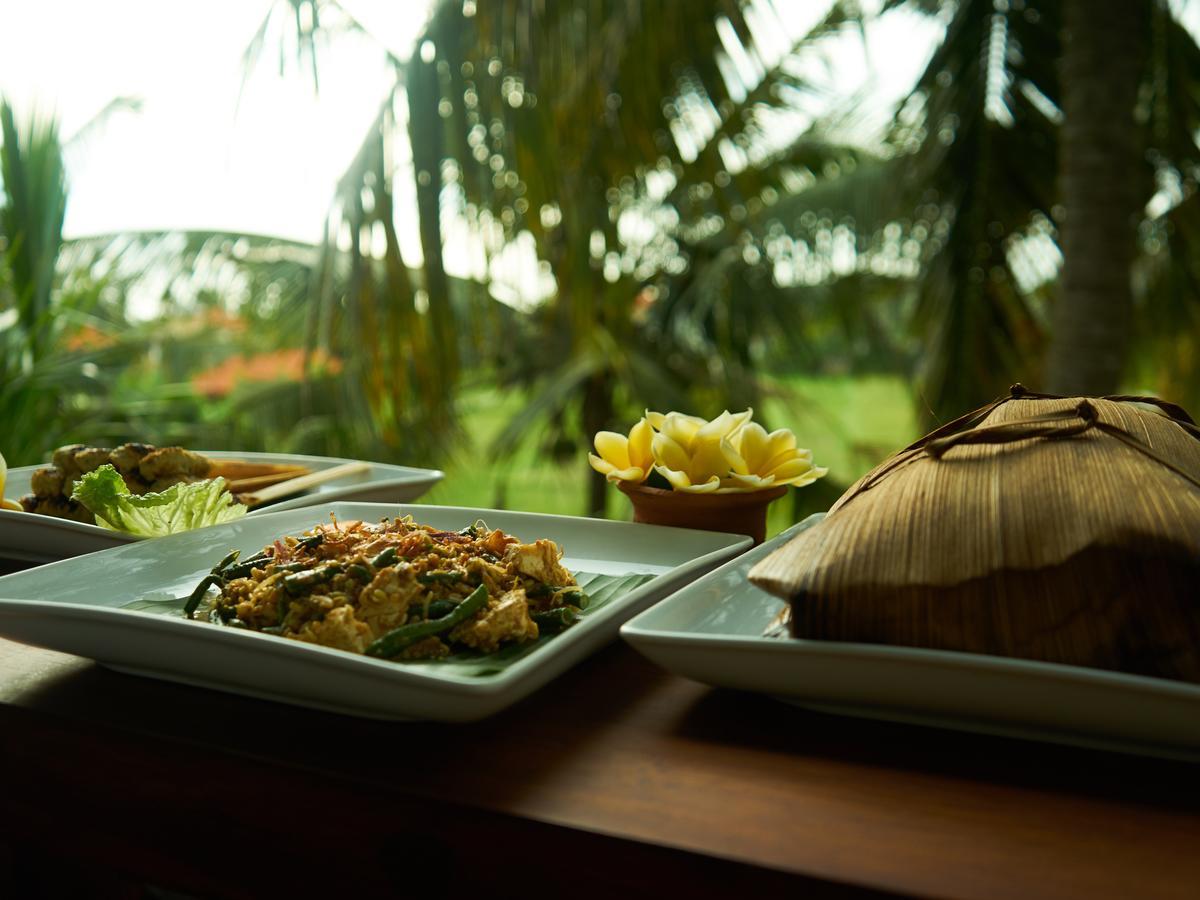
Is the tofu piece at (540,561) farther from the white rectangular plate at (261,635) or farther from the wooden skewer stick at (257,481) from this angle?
the wooden skewer stick at (257,481)

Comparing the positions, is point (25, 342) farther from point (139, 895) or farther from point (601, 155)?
point (601, 155)

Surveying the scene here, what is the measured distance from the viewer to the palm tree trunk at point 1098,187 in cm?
256

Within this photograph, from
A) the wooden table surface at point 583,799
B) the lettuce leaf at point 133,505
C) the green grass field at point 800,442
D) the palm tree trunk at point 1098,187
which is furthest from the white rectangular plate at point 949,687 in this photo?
Result: the green grass field at point 800,442

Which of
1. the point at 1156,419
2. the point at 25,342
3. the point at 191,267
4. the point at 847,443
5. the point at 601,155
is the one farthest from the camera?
the point at 191,267

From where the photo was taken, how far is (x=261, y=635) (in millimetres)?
566

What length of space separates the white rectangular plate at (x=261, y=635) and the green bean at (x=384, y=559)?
0.11 metres

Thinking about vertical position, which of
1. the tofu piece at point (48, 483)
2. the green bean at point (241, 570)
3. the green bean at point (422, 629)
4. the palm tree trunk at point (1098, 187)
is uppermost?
the palm tree trunk at point (1098, 187)

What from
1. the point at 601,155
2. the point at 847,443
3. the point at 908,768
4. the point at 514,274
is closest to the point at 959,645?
the point at 908,768

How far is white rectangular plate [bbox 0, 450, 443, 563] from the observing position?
91 cm

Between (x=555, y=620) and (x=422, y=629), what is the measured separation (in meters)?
0.10

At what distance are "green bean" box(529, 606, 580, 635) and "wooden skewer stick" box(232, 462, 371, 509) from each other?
525mm

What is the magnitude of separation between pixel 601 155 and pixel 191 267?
252cm

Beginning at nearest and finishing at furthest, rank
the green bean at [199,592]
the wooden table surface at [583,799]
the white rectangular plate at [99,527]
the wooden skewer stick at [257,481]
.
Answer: the wooden table surface at [583,799] < the green bean at [199,592] < the white rectangular plate at [99,527] < the wooden skewer stick at [257,481]

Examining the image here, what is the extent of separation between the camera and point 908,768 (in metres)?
0.51
